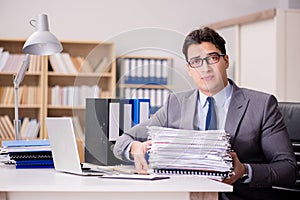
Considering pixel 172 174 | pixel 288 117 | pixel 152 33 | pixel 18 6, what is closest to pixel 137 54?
pixel 152 33

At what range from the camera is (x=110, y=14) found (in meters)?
6.69

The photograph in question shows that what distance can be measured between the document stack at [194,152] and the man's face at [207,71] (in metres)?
0.25

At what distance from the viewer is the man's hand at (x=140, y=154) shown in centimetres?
215

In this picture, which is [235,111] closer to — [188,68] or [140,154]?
[188,68]

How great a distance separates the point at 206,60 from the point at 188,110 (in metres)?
0.21

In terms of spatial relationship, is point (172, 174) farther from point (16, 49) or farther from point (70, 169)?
point (16, 49)

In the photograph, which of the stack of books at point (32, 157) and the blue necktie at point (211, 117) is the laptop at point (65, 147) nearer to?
the stack of books at point (32, 157)

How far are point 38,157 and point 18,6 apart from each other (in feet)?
14.3

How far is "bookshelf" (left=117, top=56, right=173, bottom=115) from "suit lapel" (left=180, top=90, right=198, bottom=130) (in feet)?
0.29

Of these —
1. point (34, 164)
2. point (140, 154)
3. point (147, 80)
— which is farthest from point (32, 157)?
point (147, 80)

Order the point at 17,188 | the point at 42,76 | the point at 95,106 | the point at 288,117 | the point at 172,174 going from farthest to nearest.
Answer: the point at 42,76 → the point at 288,117 → the point at 95,106 → the point at 172,174 → the point at 17,188

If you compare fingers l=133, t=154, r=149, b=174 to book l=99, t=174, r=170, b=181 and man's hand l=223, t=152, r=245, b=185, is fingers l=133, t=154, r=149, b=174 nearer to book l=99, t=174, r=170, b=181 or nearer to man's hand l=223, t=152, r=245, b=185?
book l=99, t=174, r=170, b=181

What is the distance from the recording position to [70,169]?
213 centimetres

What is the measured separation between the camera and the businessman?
87.7 inches
